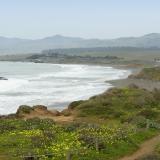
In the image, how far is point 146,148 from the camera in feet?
86.9

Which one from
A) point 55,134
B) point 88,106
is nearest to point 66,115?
point 88,106

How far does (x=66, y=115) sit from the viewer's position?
40.4 meters

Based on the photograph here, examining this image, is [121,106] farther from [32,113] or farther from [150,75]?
[150,75]

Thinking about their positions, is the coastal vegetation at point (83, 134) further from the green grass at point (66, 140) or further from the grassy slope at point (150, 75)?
the grassy slope at point (150, 75)

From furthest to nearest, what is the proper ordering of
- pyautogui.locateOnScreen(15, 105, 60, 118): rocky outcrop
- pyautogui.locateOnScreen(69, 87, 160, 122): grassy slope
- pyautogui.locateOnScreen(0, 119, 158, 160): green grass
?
pyautogui.locateOnScreen(15, 105, 60, 118): rocky outcrop
pyautogui.locateOnScreen(69, 87, 160, 122): grassy slope
pyautogui.locateOnScreen(0, 119, 158, 160): green grass

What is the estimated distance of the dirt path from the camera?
954 inches

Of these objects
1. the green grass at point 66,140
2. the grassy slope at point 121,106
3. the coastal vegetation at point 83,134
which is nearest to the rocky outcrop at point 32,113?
the coastal vegetation at point 83,134

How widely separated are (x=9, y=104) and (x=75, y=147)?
3213cm

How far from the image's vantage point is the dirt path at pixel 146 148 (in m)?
24.2

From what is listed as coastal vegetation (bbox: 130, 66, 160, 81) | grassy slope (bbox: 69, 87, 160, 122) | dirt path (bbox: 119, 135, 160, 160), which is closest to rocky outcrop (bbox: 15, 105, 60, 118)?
grassy slope (bbox: 69, 87, 160, 122)

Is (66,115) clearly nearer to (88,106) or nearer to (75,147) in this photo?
(88,106)

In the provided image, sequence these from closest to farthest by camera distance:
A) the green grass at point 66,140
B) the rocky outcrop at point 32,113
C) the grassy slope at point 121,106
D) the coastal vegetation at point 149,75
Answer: the green grass at point 66,140, the grassy slope at point 121,106, the rocky outcrop at point 32,113, the coastal vegetation at point 149,75

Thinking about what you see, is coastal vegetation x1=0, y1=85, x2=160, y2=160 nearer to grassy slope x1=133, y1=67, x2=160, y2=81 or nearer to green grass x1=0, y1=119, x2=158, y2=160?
green grass x1=0, y1=119, x2=158, y2=160


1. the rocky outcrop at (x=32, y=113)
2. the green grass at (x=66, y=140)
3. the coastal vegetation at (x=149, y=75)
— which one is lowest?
the coastal vegetation at (x=149, y=75)
